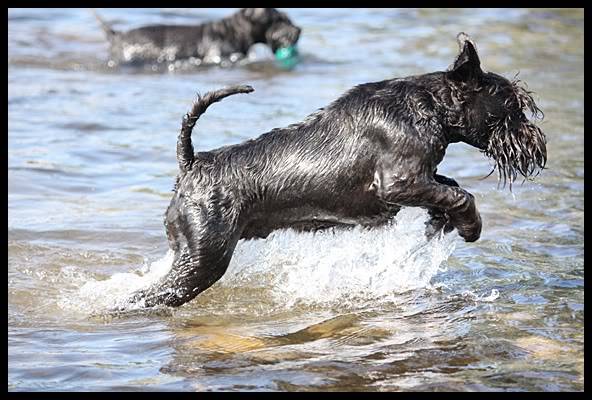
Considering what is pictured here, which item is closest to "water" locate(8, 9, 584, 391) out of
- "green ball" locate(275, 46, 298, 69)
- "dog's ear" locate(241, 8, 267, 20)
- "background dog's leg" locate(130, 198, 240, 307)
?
"background dog's leg" locate(130, 198, 240, 307)

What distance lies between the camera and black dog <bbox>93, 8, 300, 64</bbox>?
15.1 m

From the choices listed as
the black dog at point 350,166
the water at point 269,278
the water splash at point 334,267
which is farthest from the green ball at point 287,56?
the black dog at point 350,166

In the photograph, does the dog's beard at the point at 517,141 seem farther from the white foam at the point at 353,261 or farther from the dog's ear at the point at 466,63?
the white foam at the point at 353,261

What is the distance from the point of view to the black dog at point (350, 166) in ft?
21.0

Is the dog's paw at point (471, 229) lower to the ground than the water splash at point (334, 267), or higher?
higher

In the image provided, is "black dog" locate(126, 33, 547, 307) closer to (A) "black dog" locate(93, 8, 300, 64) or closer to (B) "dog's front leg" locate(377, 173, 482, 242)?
(B) "dog's front leg" locate(377, 173, 482, 242)

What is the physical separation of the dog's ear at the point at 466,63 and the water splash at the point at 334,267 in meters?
0.96

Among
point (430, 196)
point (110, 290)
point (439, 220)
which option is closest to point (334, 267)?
point (439, 220)

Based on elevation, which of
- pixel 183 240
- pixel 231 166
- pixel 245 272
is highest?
pixel 231 166

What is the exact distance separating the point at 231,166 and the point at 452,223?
1.30m

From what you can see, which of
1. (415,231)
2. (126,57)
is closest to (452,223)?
(415,231)

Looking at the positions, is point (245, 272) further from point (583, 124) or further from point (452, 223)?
point (583, 124)

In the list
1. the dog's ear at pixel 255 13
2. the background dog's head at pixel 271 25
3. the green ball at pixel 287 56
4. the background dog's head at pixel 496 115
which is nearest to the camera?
the background dog's head at pixel 496 115

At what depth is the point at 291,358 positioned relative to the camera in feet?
19.6
